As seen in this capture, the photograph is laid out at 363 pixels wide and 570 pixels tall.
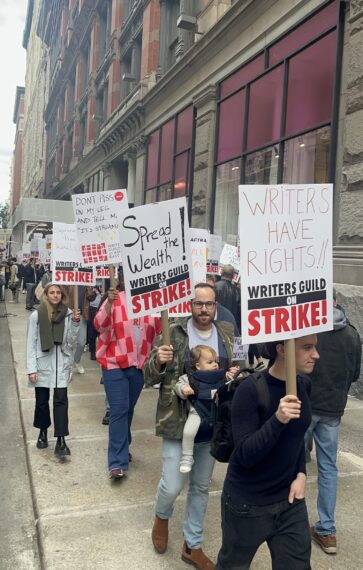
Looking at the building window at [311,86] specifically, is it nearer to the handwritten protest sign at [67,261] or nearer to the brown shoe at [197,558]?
the handwritten protest sign at [67,261]

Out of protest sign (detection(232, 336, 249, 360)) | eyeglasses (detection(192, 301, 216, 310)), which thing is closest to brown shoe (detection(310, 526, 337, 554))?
protest sign (detection(232, 336, 249, 360))

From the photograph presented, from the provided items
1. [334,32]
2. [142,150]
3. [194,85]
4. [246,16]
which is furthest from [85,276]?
[142,150]

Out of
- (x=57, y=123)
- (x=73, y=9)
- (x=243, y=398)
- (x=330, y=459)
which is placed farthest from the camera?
(x=57, y=123)

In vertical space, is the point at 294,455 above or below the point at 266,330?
below

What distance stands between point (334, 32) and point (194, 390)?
827 centimetres

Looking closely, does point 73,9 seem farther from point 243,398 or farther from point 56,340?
point 243,398

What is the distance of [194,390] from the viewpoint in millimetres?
Result: 3330

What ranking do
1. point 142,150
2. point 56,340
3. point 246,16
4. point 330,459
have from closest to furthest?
1. point 330,459
2. point 56,340
3. point 246,16
4. point 142,150

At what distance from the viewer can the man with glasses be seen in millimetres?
3287

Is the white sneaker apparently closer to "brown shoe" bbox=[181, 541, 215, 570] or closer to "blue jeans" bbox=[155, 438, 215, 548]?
"blue jeans" bbox=[155, 438, 215, 548]

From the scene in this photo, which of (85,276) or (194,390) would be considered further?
(85,276)

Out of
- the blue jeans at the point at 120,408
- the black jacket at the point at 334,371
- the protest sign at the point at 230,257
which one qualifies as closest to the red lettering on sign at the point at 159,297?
the black jacket at the point at 334,371

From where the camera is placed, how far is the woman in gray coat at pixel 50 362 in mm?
5211

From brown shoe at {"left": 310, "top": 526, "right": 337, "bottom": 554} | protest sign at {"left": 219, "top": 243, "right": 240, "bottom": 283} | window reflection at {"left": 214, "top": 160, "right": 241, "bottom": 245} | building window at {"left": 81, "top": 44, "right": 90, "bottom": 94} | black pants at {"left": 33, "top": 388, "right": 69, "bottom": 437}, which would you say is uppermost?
building window at {"left": 81, "top": 44, "right": 90, "bottom": 94}
